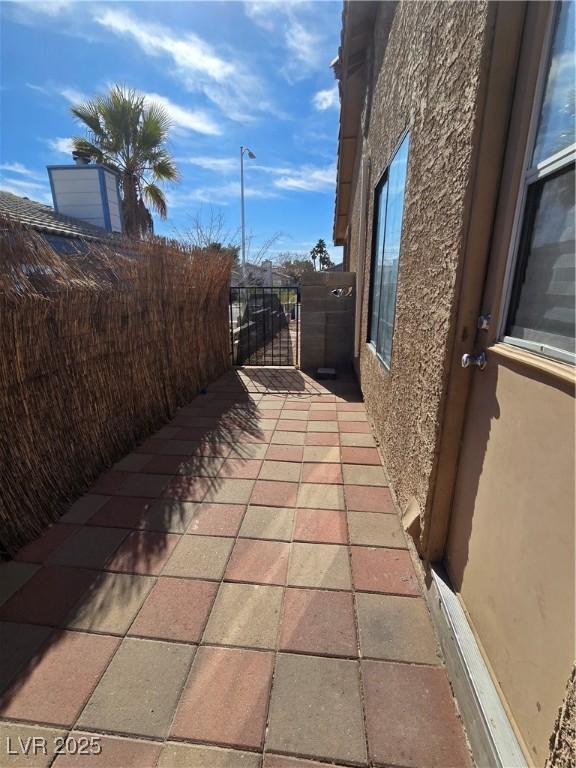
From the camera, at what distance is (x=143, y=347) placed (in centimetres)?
355

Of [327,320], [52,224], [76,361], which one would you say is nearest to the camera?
[76,361]

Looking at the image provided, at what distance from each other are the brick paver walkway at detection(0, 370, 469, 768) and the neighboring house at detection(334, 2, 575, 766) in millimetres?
273

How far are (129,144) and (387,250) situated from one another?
32.5 feet

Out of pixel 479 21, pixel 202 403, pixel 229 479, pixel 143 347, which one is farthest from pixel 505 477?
pixel 202 403

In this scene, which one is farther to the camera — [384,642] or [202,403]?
[202,403]

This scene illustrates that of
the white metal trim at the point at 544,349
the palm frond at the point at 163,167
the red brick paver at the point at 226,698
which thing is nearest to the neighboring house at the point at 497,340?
the white metal trim at the point at 544,349

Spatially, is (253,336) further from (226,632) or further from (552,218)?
(552,218)

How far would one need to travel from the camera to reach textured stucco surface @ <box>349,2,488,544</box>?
1400 millimetres

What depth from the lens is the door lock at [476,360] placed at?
4.49 ft

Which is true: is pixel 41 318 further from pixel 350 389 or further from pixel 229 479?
pixel 350 389

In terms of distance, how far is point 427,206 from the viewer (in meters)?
1.84

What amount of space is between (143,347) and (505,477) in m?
3.33

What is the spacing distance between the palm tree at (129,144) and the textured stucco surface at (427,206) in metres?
8.18

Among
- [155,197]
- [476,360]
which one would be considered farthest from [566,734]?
[155,197]
